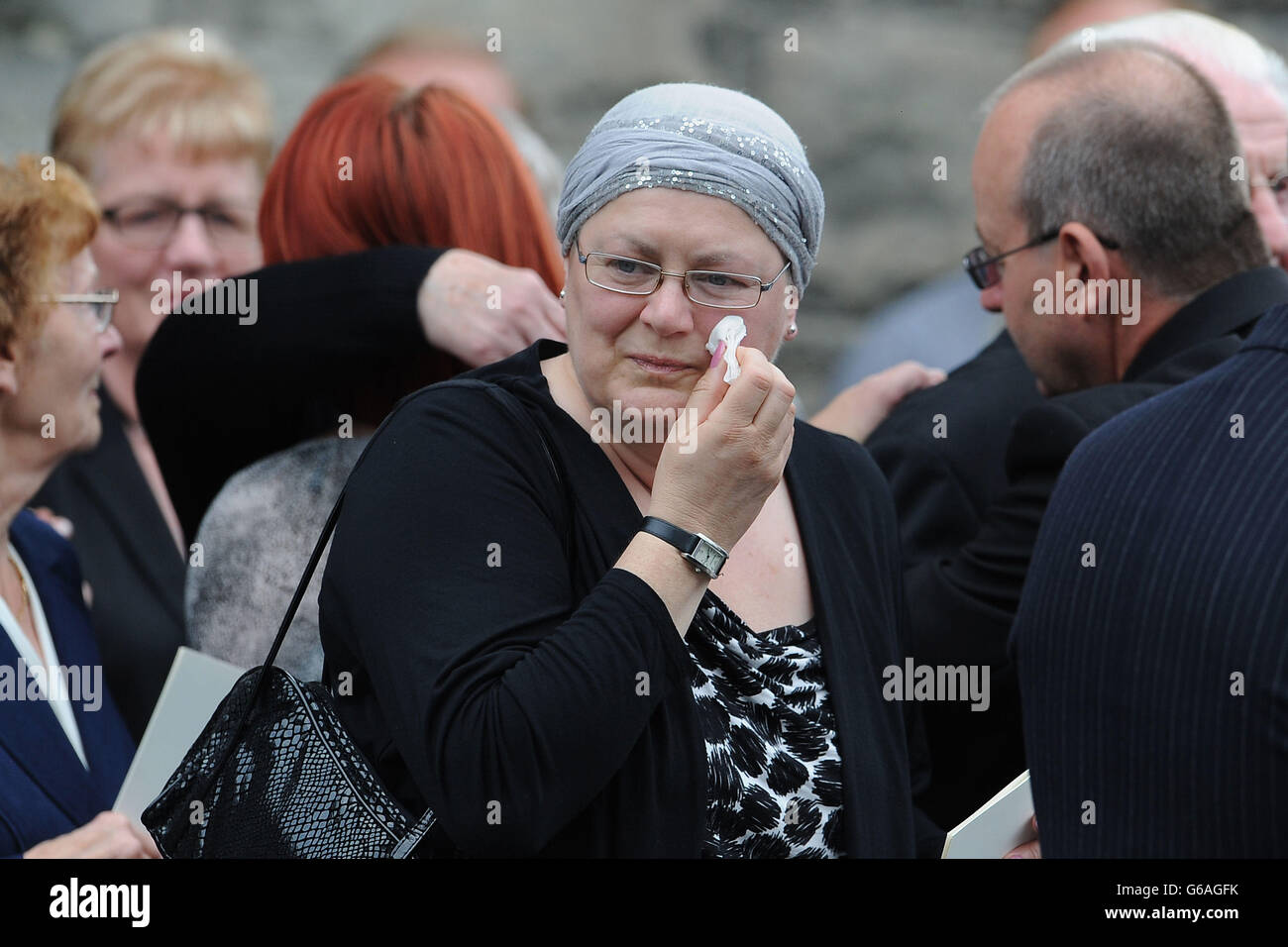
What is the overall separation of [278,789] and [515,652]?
32 centimetres

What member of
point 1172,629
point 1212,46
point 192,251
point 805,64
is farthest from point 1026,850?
point 805,64

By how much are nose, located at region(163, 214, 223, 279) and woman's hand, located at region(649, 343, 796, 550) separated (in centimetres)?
219

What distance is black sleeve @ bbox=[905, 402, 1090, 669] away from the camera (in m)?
2.64

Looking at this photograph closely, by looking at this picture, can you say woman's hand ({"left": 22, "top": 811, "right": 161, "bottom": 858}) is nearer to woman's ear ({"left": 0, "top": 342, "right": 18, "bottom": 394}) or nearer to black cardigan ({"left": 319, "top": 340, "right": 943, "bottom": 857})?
black cardigan ({"left": 319, "top": 340, "right": 943, "bottom": 857})

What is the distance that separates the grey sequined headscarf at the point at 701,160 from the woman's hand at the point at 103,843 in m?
1.08

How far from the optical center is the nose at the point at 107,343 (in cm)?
295

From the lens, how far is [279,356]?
2619 mm

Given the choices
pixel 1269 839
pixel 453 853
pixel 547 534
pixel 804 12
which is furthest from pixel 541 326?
pixel 804 12

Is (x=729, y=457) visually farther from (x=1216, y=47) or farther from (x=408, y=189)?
(x=1216, y=47)

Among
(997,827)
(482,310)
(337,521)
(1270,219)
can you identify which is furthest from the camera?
(1270,219)

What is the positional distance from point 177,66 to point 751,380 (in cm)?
256

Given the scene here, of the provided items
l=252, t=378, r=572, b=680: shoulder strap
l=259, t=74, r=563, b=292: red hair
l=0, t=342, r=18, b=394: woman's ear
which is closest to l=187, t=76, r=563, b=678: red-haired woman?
l=259, t=74, r=563, b=292: red hair
